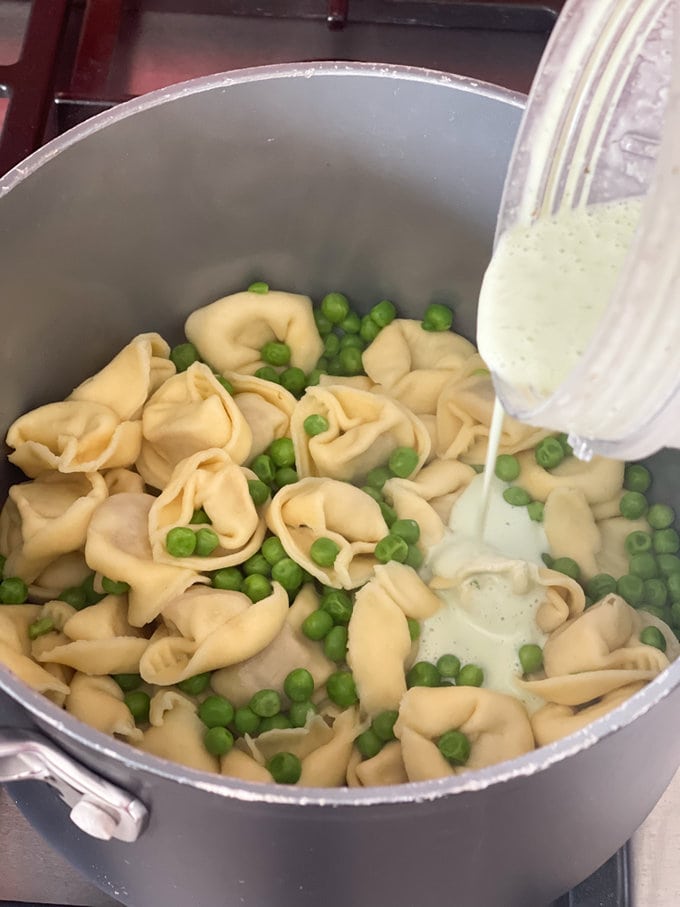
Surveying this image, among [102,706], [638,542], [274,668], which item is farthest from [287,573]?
[638,542]

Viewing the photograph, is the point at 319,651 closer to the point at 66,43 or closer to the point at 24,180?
the point at 24,180

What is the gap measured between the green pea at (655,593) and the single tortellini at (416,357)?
493 mm

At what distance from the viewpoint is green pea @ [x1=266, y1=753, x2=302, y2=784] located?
147cm

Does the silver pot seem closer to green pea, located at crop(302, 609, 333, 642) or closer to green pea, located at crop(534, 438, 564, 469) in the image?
green pea, located at crop(534, 438, 564, 469)

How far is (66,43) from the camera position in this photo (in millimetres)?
2131

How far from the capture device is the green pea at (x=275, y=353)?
6.29 feet

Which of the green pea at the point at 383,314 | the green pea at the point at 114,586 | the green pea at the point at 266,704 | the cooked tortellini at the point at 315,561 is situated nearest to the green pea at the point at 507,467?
the cooked tortellini at the point at 315,561

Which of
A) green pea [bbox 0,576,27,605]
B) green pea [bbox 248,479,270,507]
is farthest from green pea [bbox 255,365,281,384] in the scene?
green pea [bbox 0,576,27,605]

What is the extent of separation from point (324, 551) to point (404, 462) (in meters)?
0.23

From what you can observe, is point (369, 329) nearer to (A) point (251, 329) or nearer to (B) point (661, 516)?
(A) point (251, 329)

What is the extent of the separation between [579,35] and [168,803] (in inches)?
40.3

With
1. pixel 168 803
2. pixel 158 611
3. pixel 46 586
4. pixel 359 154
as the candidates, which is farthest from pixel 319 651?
pixel 359 154

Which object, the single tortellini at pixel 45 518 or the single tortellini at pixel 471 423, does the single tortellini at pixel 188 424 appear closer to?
the single tortellini at pixel 45 518

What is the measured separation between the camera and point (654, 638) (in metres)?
1.59
